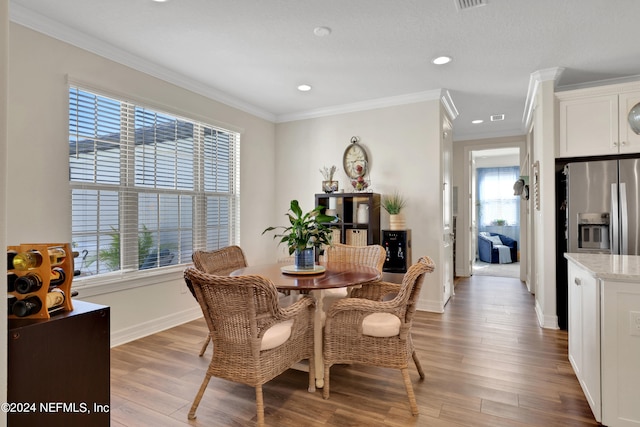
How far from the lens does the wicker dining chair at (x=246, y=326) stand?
1.87 meters

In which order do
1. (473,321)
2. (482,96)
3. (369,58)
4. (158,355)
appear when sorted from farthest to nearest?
(482,96), (473,321), (369,58), (158,355)

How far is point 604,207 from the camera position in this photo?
3461 mm

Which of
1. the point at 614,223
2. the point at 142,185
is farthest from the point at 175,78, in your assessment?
the point at 614,223

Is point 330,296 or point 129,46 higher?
point 129,46

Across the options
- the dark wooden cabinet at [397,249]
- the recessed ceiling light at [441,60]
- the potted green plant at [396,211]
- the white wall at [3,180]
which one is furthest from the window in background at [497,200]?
the white wall at [3,180]

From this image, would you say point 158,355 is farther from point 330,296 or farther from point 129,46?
point 129,46

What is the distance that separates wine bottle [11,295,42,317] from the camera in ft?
3.92

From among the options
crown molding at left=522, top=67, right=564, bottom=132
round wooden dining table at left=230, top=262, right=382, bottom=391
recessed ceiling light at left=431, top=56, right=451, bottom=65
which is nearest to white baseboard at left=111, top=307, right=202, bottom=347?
round wooden dining table at left=230, top=262, right=382, bottom=391

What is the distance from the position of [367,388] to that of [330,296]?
2.77 feet

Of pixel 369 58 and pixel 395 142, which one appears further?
pixel 395 142

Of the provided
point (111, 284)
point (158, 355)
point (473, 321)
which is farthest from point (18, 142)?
point (473, 321)

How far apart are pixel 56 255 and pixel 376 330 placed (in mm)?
1711

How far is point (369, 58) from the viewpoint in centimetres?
332

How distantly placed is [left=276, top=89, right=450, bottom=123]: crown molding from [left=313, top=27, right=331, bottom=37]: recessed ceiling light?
1.79 meters
